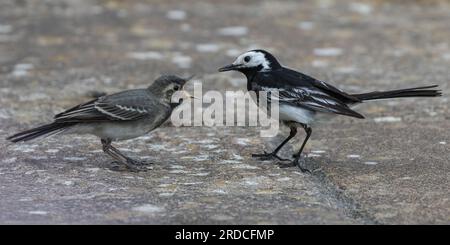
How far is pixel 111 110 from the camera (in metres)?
5.91

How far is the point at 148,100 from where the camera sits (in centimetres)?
602

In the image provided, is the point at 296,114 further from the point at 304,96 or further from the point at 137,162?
the point at 137,162

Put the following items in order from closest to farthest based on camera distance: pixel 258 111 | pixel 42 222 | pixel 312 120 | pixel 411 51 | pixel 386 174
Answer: pixel 42 222
pixel 386 174
pixel 312 120
pixel 258 111
pixel 411 51

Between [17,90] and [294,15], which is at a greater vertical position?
[294,15]

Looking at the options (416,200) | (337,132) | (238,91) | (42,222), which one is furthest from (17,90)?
(416,200)

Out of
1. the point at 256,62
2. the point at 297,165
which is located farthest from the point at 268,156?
the point at 256,62

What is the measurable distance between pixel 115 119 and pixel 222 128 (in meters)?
1.27

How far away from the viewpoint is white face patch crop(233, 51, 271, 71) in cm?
647

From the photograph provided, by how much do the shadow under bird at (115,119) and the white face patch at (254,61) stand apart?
738 mm

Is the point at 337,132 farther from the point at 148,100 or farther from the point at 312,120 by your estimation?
the point at 148,100

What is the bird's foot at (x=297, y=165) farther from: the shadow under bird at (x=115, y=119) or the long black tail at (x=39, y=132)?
the long black tail at (x=39, y=132)

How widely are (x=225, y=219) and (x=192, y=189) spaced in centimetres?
66

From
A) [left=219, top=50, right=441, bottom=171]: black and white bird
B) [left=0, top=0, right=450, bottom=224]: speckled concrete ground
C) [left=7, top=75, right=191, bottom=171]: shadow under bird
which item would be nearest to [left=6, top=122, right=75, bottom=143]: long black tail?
[left=7, top=75, right=191, bottom=171]: shadow under bird
